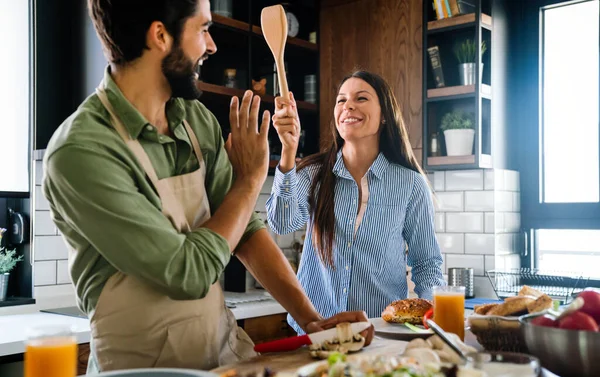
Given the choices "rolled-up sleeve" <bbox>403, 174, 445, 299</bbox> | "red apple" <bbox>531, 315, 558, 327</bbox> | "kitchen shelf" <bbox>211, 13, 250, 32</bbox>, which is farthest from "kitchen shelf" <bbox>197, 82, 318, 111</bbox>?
"red apple" <bbox>531, 315, 558, 327</bbox>

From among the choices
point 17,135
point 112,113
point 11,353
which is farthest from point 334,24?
point 112,113

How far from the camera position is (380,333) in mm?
1664

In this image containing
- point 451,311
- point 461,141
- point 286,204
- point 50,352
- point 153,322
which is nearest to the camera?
point 50,352

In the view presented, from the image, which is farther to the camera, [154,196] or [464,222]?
[464,222]

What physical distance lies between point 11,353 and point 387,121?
65.7 inches

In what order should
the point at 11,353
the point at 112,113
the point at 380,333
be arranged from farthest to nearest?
1. the point at 11,353
2. the point at 380,333
3. the point at 112,113

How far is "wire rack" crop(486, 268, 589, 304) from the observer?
359 centimetres

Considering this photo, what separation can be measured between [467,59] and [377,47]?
23.0 inches

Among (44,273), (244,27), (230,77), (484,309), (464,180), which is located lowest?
(44,273)

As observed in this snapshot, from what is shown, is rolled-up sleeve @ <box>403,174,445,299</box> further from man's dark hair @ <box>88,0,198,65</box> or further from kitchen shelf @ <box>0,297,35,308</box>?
kitchen shelf @ <box>0,297,35,308</box>

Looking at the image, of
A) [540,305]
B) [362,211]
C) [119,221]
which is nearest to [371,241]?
[362,211]

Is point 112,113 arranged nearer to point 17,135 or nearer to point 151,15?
point 151,15

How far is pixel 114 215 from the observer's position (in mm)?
1243

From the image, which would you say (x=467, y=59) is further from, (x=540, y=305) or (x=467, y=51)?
(x=540, y=305)
